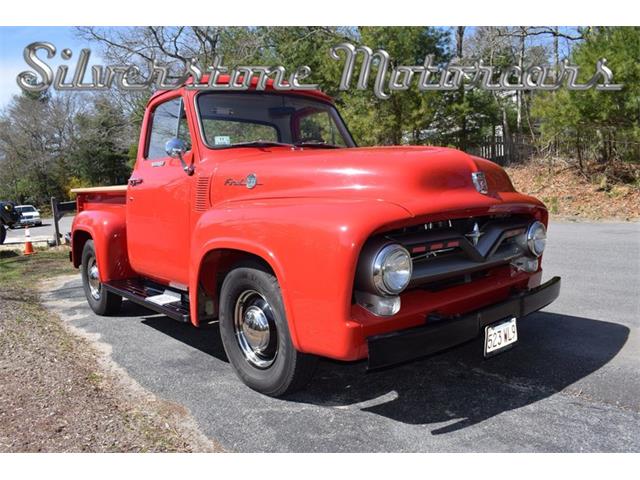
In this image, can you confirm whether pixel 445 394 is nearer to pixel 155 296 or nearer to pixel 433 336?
pixel 433 336

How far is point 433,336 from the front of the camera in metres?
2.89

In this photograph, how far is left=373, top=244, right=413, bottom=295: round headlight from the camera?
9.25 feet

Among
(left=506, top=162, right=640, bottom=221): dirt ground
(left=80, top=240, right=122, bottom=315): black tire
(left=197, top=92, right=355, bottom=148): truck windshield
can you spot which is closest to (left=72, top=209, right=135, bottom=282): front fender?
(left=80, top=240, right=122, bottom=315): black tire

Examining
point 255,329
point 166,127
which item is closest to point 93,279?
point 166,127

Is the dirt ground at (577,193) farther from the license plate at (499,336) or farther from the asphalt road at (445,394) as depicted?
the license plate at (499,336)

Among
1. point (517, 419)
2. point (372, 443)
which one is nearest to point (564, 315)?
point (517, 419)

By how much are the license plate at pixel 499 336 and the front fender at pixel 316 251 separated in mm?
906

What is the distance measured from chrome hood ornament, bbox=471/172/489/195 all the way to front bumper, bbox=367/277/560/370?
0.69 meters

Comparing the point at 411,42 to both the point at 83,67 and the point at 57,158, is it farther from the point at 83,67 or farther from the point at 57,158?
the point at 57,158

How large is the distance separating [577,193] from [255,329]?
14.4 metres

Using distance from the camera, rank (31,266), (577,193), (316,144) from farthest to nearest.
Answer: (577,193) < (31,266) < (316,144)

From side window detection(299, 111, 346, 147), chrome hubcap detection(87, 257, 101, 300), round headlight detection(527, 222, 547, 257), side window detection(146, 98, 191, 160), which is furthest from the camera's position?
chrome hubcap detection(87, 257, 101, 300)

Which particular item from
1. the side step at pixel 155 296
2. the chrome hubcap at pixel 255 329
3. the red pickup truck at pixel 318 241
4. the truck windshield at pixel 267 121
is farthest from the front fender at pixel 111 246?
the chrome hubcap at pixel 255 329

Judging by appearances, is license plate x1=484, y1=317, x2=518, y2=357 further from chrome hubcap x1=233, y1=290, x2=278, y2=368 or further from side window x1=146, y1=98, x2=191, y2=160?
side window x1=146, y1=98, x2=191, y2=160
